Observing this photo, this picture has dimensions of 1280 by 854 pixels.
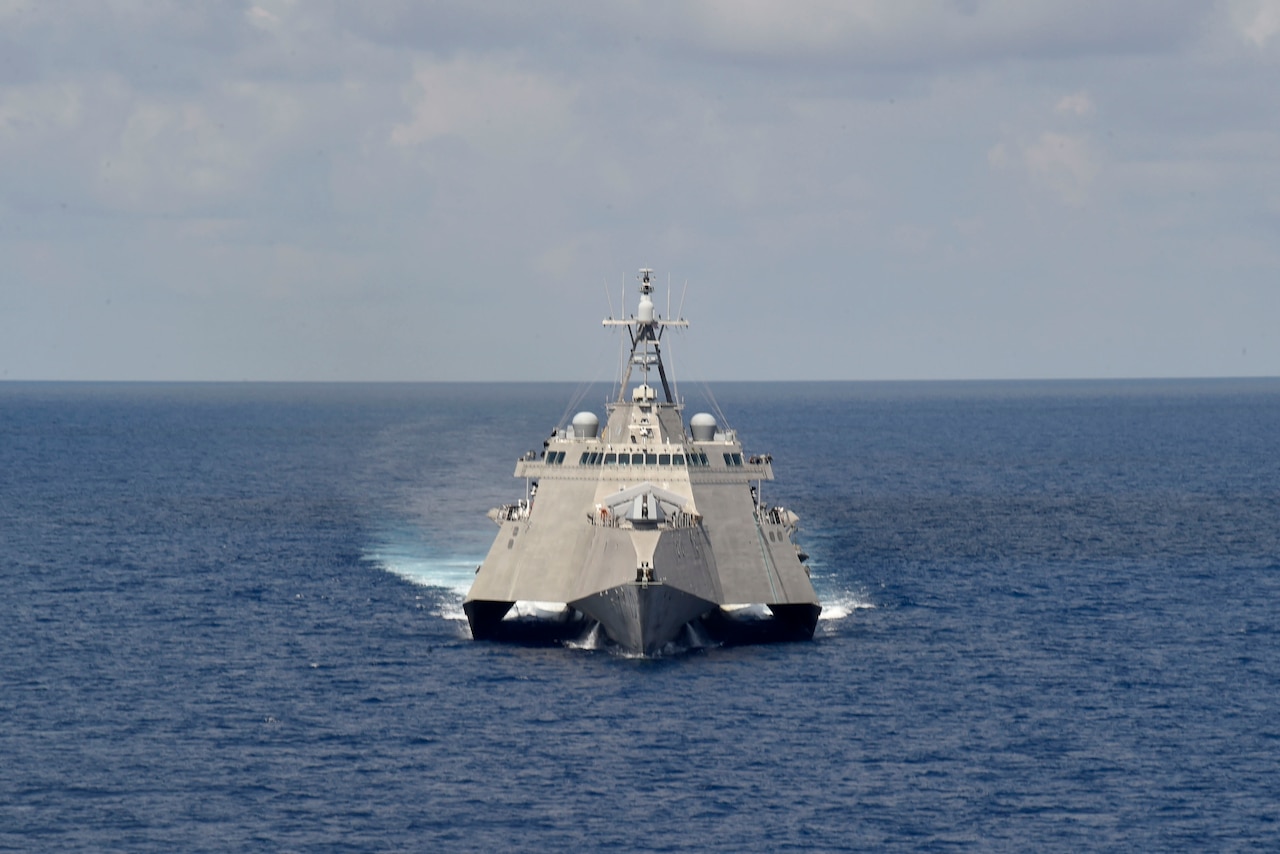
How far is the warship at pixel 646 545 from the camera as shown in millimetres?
73000

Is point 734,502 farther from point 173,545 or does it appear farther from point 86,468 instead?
point 86,468

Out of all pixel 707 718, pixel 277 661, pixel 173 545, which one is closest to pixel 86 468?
pixel 173 545

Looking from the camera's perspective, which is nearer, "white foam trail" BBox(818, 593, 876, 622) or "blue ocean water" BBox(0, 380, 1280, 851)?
"blue ocean water" BBox(0, 380, 1280, 851)

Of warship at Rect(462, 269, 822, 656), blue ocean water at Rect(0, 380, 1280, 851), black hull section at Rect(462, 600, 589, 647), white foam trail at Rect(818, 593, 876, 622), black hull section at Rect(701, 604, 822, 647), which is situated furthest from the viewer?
white foam trail at Rect(818, 593, 876, 622)

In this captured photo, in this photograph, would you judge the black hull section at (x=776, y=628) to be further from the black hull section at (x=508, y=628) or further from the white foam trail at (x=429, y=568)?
the white foam trail at (x=429, y=568)

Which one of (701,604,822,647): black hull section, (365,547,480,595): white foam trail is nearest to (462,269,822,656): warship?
(701,604,822,647): black hull section

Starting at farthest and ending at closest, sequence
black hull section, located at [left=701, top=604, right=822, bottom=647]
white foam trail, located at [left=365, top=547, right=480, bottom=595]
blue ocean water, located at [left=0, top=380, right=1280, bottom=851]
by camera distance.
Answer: white foam trail, located at [left=365, top=547, right=480, bottom=595], black hull section, located at [left=701, top=604, right=822, bottom=647], blue ocean water, located at [left=0, top=380, right=1280, bottom=851]

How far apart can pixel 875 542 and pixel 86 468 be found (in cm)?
10149

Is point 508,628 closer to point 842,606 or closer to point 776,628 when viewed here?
point 776,628

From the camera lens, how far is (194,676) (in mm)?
70375

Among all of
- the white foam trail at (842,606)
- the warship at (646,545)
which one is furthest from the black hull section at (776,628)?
the white foam trail at (842,606)

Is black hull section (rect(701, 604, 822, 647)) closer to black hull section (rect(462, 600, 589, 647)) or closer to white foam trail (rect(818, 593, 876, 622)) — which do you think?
white foam trail (rect(818, 593, 876, 622))

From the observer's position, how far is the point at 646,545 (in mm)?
72438

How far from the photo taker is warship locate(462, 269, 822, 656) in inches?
2874
